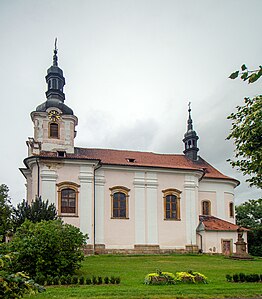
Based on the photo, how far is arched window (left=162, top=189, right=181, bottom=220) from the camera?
30900 mm

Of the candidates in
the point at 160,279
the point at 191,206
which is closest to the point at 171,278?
the point at 160,279

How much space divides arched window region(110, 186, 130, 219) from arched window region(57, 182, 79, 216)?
3.18 meters

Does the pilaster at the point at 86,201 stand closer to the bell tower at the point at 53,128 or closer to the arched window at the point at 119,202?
the arched window at the point at 119,202

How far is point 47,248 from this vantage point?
1444 cm

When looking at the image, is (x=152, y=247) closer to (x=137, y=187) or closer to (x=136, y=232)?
(x=136, y=232)

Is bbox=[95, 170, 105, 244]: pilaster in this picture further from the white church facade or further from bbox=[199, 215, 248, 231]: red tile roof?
bbox=[199, 215, 248, 231]: red tile roof

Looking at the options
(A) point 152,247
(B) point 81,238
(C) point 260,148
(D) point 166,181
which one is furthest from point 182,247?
(C) point 260,148

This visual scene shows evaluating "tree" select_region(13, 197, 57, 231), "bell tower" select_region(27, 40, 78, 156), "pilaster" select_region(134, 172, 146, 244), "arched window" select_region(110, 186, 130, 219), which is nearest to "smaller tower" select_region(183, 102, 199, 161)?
"pilaster" select_region(134, 172, 146, 244)

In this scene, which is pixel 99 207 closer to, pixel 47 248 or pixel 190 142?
pixel 190 142

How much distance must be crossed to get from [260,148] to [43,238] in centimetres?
899

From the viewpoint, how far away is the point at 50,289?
11352mm

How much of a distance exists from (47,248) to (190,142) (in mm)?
24640

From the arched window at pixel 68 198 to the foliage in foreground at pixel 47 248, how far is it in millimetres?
12081

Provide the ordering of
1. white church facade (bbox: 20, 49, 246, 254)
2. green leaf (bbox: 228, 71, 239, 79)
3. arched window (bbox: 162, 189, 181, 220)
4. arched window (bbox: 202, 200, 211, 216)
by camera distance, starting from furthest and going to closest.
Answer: arched window (bbox: 202, 200, 211, 216) → arched window (bbox: 162, 189, 181, 220) → white church facade (bbox: 20, 49, 246, 254) → green leaf (bbox: 228, 71, 239, 79)
